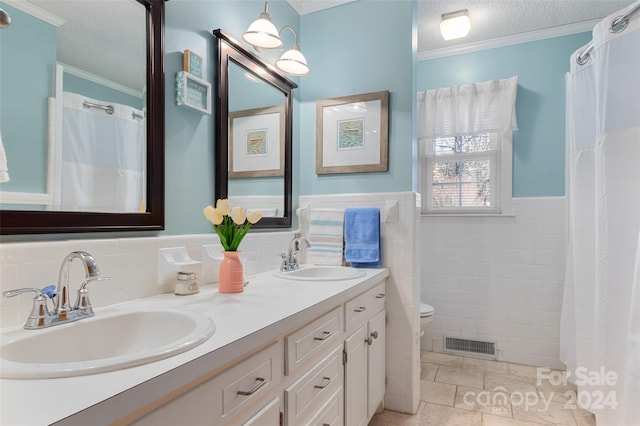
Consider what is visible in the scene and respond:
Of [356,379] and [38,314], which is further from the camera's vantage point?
[356,379]

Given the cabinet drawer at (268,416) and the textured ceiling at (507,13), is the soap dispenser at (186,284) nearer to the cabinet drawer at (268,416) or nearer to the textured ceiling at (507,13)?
the cabinet drawer at (268,416)

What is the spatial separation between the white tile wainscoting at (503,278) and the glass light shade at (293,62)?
5.70 ft

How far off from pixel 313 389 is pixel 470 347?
2221mm

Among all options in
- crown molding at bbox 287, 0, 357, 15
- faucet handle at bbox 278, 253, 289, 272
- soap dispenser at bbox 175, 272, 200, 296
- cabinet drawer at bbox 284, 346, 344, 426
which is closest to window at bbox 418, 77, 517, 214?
crown molding at bbox 287, 0, 357, 15

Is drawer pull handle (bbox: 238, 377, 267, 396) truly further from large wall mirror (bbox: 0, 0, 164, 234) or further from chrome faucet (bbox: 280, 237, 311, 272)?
chrome faucet (bbox: 280, 237, 311, 272)

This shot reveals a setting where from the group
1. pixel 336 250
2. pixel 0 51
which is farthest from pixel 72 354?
pixel 336 250

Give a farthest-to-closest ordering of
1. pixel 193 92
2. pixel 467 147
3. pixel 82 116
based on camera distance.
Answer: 1. pixel 467 147
2. pixel 193 92
3. pixel 82 116

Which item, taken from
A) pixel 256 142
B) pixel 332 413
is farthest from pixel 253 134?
pixel 332 413

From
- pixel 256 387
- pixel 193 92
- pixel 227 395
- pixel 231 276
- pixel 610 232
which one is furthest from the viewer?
pixel 610 232

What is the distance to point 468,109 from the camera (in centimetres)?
A: 296

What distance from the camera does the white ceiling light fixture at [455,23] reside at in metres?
2.47

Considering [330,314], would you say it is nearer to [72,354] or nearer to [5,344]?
[72,354]

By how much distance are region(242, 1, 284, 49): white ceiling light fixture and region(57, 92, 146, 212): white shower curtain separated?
0.70 meters

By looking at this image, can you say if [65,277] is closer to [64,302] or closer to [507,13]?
[64,302]
